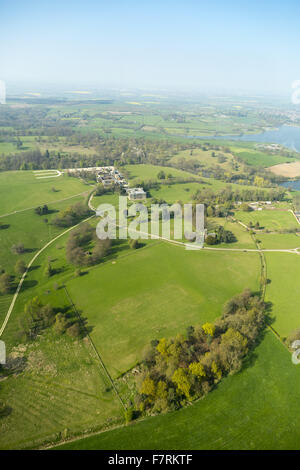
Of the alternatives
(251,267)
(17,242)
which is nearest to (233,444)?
(251,267)

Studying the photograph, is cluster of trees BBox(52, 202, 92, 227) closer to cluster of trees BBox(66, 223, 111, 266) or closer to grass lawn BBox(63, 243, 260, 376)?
cluster of trees BBox(66, 223, 111, 266)

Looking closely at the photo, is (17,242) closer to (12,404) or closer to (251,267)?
(12,404)

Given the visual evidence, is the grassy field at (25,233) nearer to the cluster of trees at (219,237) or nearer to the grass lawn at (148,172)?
the cluster of trees at (219,237)

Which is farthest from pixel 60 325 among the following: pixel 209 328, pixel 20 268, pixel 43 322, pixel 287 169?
pixel 287 169

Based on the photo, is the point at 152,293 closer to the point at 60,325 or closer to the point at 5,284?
the point at 60,325

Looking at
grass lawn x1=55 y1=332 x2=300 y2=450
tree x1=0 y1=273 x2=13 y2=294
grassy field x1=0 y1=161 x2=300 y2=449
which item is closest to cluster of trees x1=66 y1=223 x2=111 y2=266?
grassy field x1=0 y1=161 x2=300 y2=449
